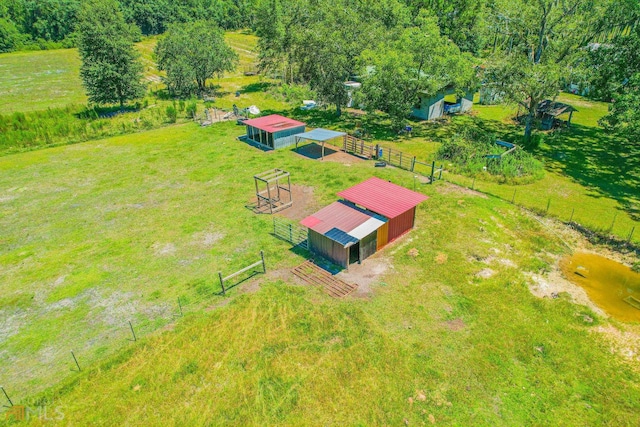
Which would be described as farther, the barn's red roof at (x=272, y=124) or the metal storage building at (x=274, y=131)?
the metal storage building at (x=274, y=131)

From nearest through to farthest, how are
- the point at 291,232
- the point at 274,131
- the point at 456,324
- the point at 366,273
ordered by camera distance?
1. the point at 456,324
2. the point at 366,273
3. the point at 291,232
4. the point at 274,131

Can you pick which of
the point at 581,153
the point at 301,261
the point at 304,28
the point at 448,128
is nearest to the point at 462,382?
the point at 301,261

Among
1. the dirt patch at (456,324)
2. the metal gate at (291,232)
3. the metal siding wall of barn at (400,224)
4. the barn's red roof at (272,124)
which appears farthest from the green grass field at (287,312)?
the barn's red roof at (272,124)

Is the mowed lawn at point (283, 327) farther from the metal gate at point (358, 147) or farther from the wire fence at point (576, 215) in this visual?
the metal gate at point (358, 147)

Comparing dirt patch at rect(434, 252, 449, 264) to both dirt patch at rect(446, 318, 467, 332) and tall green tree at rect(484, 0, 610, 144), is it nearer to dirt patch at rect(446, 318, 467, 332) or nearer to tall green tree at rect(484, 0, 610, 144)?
dirt patch at rect(446, 318, 467, 332)

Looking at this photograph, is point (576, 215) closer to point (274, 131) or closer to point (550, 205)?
point (550, 205)

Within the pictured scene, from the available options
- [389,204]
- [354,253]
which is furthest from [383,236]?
[354,253]

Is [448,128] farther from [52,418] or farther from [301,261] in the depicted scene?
[52,418]
